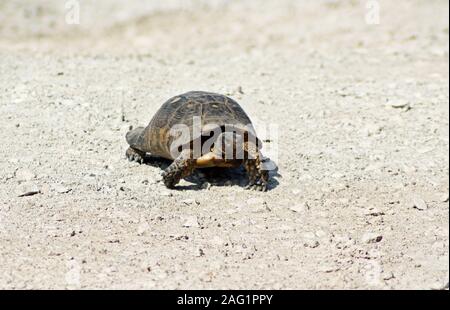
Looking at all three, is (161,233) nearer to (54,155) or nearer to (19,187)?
(19,187)

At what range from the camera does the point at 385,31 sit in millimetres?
13398

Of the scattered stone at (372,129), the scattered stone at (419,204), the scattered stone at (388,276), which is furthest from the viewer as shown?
the scattered stone at (372,129)

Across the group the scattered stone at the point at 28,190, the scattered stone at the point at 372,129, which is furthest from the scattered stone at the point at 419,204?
the scattered stone at the point at 28,190

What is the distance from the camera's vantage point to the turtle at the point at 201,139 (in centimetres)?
604

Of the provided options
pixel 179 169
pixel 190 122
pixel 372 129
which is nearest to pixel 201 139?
pixel 190 122

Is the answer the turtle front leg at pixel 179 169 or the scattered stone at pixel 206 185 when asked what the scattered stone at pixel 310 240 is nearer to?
the scattered stone at pixel 206 185

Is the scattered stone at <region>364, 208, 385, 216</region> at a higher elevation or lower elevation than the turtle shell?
lower

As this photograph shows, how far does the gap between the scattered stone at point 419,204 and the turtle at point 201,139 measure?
51.2 inches

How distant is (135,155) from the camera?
6.72 metres

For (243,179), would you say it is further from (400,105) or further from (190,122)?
(400,105)

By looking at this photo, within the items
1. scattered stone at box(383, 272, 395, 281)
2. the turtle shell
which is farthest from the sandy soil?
the turtle shell

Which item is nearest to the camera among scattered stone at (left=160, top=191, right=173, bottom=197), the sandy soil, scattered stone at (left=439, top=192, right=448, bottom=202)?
the sandy soil

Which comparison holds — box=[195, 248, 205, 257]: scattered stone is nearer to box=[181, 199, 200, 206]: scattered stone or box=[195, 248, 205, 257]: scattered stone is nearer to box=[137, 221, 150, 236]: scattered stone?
box=[137, 221, 150, 236]: scattered stone

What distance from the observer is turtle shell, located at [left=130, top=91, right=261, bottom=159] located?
6203mm
